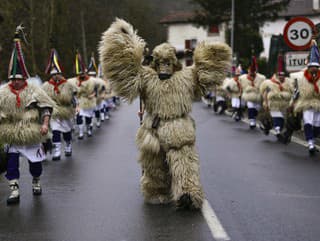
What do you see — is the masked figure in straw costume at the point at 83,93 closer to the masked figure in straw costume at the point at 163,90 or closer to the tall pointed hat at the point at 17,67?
the tall pointed hat at the point at 17,67

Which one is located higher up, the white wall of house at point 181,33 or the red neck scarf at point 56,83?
the white wall of house at point 181,33

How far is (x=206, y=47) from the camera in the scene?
805 cm

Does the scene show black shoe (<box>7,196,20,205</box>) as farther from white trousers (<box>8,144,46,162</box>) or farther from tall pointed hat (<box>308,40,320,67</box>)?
tall pointed hat (<box>308,40,320,67</box>)

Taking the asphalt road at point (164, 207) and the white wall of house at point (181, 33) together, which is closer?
the asphalt road at point (164, 207)

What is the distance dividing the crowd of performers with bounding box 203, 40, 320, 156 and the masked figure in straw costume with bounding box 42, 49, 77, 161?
2.97 metres

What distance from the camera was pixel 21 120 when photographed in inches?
345

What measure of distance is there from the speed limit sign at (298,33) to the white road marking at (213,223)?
7.82 meters

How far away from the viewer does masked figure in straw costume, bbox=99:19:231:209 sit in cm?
779

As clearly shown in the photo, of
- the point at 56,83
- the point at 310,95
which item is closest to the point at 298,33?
the point at 310,95

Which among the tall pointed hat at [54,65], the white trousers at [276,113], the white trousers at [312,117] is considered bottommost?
the white trousers at [276,113]

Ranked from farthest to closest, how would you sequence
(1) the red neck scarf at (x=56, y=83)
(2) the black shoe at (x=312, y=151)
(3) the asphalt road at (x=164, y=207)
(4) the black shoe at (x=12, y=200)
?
1. (1) the red neck scarf at (x=56, y=83)
2. (2) the black shoe at (x=312, y=151)
3. (4) the black shoe at (x=12, y=200)
4. (3) the asphalt road at (x=164, y=207)

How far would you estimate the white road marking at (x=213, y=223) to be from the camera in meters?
6.48

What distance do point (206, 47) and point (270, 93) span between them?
318 inches

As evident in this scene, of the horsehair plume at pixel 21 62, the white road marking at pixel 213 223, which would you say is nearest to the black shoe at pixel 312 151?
the white road marking at pixel 213 223
